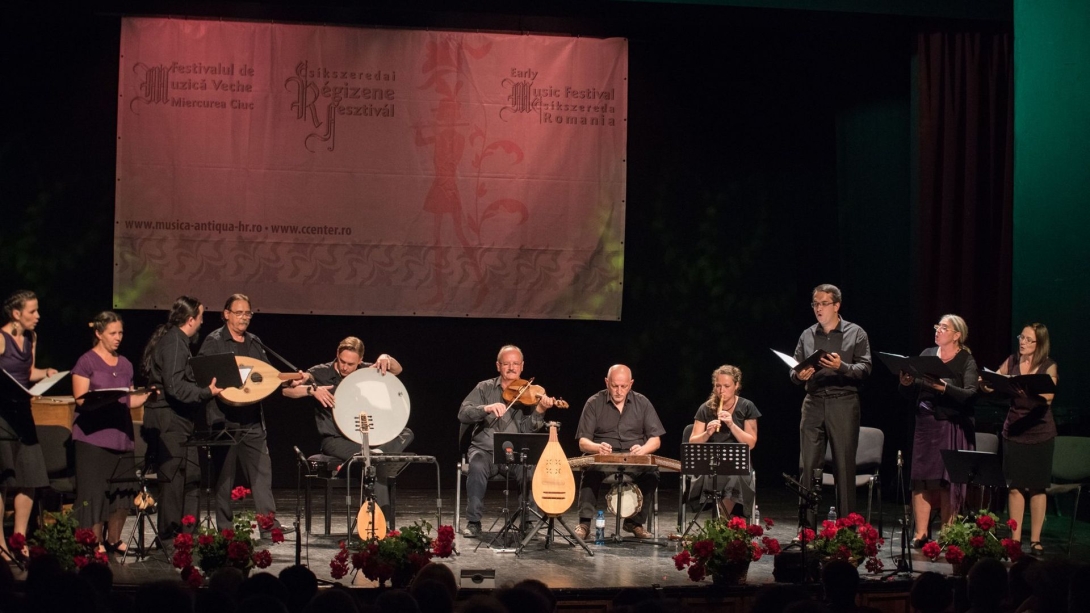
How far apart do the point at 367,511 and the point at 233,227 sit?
3185 mm

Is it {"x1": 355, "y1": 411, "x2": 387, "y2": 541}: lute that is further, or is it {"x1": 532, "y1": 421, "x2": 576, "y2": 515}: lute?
{"x1": 532, "y1": 421, "x2": 576, "y2": 515}: lute

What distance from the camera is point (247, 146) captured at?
9.09 metres

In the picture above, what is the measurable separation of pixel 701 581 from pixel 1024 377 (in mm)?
2661

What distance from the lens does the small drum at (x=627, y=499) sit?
7551 millimetres

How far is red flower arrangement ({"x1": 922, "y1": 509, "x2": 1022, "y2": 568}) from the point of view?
5652mm

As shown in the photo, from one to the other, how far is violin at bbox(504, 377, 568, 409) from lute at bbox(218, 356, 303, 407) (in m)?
1.42

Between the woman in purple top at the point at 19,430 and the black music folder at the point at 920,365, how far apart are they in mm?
5117

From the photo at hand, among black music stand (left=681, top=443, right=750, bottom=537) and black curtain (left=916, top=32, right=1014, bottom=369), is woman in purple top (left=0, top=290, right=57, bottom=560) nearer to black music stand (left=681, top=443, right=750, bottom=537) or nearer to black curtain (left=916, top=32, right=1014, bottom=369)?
black music stand (left=681, top=443, right=750, bottom=537)

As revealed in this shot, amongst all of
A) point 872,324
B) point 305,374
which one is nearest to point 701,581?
point 305,374

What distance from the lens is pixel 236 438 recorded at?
706 centimetres

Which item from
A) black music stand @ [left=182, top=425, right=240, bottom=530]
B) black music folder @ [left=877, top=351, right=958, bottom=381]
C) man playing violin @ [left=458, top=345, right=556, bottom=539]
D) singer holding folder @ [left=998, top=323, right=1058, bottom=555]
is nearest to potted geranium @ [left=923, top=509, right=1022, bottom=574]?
black music folder @ [left=877, top=351, right=958, bottom=381]

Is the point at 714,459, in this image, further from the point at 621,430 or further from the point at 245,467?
the point at 245,467

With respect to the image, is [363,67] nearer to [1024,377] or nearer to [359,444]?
[359,444]

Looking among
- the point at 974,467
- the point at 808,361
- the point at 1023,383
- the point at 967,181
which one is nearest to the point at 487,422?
the point at 808,361
